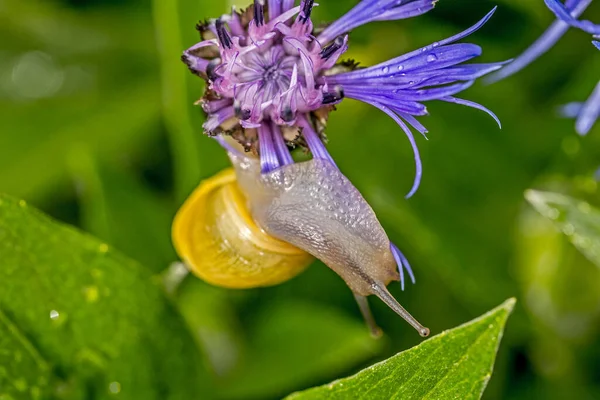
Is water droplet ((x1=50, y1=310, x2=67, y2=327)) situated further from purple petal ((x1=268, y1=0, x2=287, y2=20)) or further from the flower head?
purple petal ((x1=268, y1=0, x2=287, y2=20))

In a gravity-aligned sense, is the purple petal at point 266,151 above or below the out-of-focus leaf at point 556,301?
above

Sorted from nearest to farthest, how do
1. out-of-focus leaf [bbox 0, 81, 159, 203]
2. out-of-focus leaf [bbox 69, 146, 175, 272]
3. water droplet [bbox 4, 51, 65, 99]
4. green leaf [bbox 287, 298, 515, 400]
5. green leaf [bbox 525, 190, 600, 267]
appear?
green leaf [bbox 287, 298, 515, 400]
green leaf [bbox 525, 190, 600, 267]
out-of-focus leaf [bbox 69, 146, 175, 272]
out-of-focus leaf [bbox 0, 81, 159, 203]
water droplet [bbox 4, 51, 65, 99]

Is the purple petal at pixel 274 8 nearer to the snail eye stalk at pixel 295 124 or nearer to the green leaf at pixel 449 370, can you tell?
the snail eye stalk at pixel 295 124

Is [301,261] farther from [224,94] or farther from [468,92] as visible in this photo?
[468,92]

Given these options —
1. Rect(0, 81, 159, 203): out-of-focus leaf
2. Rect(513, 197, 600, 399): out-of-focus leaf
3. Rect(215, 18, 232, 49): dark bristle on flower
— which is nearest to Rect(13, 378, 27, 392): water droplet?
Rect(215, 18, 232, 49): dark bristle on flower

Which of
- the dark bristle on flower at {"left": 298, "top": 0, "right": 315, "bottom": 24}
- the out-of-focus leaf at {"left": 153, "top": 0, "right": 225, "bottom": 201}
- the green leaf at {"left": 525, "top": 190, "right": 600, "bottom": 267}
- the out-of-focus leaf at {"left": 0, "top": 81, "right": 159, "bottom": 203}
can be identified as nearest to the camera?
the dark bristle on flower at {"left": 298, "top": 0, "right": 315, "bottom": 24}

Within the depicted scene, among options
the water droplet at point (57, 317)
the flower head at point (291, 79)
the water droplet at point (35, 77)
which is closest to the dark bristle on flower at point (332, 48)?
the flower head at point (291, 79)
